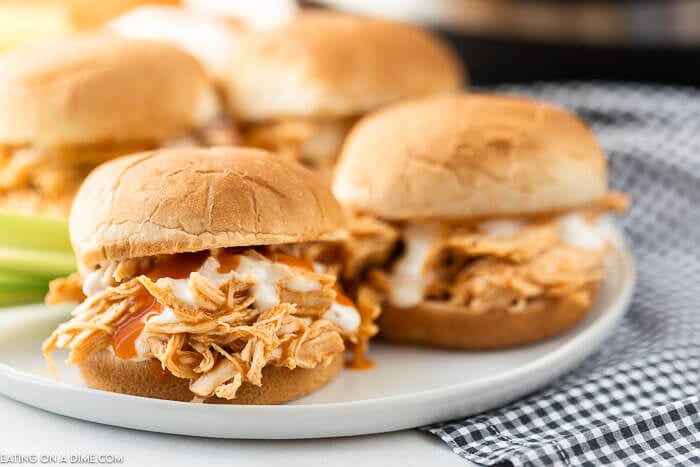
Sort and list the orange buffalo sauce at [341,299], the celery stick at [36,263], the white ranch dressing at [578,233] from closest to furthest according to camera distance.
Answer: the orange buffalo sauce at [341,299] < the celery stick at [36,263] < the white ranch dressing at [578,233]

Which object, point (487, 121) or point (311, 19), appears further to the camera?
point (311, 19)

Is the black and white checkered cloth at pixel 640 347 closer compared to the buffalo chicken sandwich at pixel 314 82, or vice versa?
the black and white checkered cloth at pixel 640 347

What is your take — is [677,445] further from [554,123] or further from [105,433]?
[105,433]

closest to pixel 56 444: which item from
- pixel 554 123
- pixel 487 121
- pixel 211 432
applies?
pixel 211 432

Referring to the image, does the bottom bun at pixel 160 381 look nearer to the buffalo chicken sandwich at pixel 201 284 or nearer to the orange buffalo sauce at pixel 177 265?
the buffalo chicken sandwich at pixel 201 284

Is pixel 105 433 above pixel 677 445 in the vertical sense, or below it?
below

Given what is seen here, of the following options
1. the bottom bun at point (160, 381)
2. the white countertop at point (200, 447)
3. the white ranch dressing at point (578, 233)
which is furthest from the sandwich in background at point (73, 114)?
the white ranch dressing at point (578, 233)

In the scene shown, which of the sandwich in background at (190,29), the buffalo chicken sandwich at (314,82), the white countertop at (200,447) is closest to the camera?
the white countertop at (200,447)

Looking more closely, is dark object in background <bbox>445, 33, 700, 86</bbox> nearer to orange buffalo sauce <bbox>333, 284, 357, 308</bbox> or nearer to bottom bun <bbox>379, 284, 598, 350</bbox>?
bottom bun <bbox>379, 284, 598, 350</bbox>
